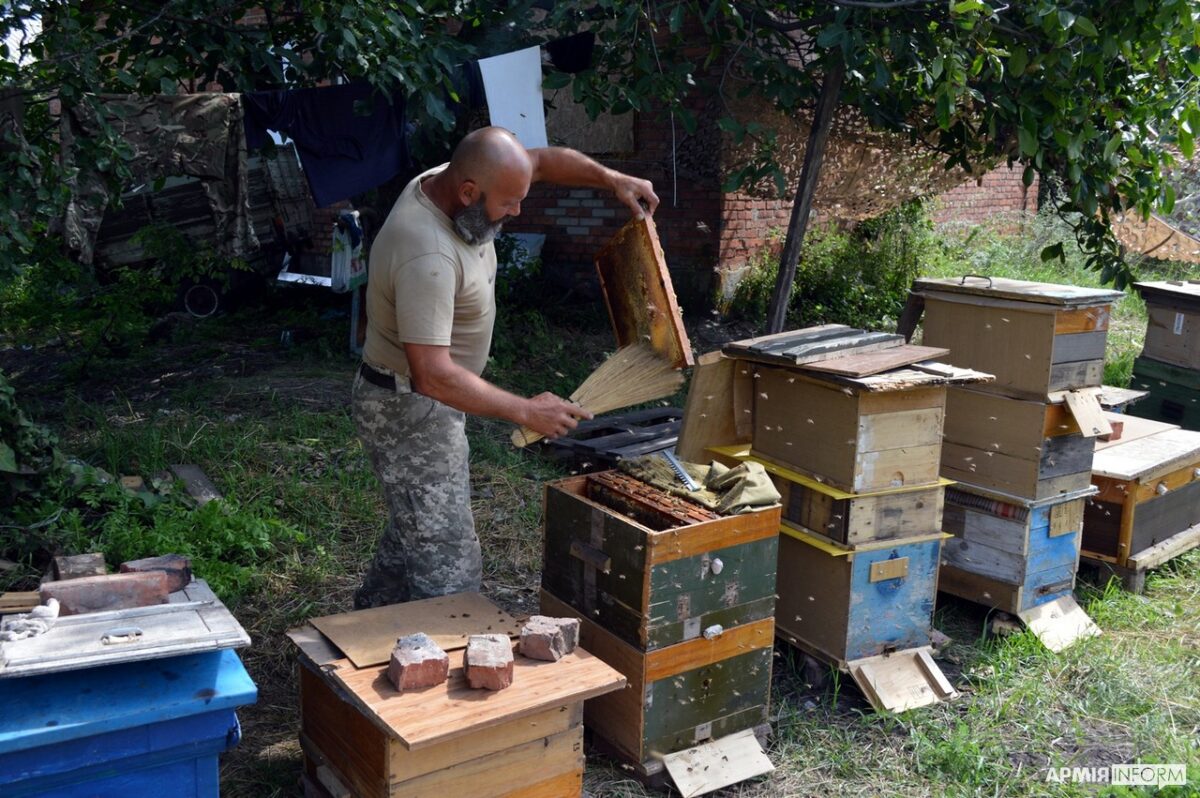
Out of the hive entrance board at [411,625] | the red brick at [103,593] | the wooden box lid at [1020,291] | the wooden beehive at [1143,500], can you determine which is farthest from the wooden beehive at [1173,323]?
the red brick at [103,593]

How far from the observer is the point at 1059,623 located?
474cm

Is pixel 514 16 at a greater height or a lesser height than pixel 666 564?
greater

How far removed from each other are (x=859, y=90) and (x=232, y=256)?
443 centimetres

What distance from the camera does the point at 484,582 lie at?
5.09 m

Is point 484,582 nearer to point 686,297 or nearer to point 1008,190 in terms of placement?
point 686,297

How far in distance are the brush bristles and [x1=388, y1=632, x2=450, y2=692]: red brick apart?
2.81 ft

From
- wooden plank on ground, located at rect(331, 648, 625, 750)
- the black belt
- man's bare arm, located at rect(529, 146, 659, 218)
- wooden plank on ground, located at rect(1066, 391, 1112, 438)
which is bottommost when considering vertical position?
wooden plank on ground, located at rect(331, 648, 625, 750)

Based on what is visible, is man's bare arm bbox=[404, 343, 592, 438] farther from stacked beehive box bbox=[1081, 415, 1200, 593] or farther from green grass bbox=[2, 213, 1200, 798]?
stacked beehive box bbox=[1081, 415, 1200, 593]

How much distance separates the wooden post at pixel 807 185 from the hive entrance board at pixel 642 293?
3.34 meters

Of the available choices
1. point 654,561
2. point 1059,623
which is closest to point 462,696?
point 654,561

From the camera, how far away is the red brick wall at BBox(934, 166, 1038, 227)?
41.5 ft

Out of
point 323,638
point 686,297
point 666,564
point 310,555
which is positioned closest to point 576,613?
point 666,564

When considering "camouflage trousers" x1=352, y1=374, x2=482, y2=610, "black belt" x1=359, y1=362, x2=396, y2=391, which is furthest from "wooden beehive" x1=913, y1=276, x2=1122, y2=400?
"black belt" x1=359, y1=362, x2=396, y2=391

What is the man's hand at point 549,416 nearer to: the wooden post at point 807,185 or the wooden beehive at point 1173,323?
the wooden post at point 807,185
